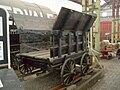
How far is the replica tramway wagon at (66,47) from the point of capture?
3555mm

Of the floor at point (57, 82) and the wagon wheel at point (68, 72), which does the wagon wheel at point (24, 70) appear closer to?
the floor at point (57, 82)

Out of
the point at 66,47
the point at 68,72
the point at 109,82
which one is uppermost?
the point at 66,47

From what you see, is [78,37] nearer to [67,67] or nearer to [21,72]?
[67,67]

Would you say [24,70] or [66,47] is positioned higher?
[66,47]

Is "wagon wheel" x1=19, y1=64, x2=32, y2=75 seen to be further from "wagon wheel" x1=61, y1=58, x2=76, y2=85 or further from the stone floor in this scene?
the stone floor

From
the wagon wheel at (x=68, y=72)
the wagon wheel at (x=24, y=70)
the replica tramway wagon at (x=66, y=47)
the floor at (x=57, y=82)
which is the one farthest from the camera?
the wagon wheel at (x=24, y=70)

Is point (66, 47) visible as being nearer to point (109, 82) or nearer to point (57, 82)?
point (57, 82)

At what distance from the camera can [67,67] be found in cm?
397

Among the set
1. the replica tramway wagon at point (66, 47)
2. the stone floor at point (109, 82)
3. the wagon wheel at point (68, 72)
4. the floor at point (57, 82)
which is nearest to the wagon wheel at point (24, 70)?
the replica tramway wagon at point (66, 47)

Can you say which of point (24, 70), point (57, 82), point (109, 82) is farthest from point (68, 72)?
point (24, 70)

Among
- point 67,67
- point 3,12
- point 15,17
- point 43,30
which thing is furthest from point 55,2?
point 3,12

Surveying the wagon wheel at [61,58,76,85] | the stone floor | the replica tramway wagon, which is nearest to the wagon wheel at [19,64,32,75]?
the replica tramway wagon

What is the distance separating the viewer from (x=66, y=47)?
402 cm

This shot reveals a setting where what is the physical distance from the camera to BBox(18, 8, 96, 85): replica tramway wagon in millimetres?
3555
